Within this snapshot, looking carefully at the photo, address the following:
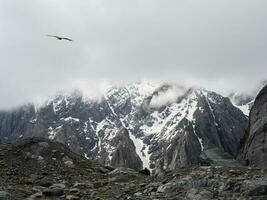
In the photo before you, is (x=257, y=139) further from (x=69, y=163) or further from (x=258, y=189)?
(x=258, y=189)

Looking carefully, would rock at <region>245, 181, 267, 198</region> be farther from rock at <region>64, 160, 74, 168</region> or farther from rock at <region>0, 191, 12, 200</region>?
rock at <region>64, 160, 74, 168</region>

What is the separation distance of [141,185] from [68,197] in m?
4.25

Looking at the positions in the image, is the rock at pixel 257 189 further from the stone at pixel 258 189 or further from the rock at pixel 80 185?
the rock at pixel 80 185

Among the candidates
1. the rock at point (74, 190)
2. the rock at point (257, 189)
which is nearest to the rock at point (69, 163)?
the rock at point (74, 190)

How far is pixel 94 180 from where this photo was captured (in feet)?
114

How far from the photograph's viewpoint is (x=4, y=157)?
38125mm

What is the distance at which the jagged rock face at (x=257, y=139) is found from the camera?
236 ft

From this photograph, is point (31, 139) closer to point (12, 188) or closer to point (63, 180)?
point (63, 180)

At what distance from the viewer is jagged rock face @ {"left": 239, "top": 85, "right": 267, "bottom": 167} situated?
236 ft

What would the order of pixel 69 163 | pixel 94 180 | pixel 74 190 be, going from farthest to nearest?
pixel 69 163 < pixel 94 180 < pixel 74 190

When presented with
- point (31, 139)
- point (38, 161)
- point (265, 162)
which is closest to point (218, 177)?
point (38, 161)

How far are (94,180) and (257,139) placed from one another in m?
46.7

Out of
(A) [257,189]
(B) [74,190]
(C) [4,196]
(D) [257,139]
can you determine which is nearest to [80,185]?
(B) [74,190]

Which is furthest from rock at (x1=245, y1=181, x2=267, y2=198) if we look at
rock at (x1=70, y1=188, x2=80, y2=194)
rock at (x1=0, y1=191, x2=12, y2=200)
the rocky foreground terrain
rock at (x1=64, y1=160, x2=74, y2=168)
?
rock at (x1=64, y1=160, x2=74, y2=168)
